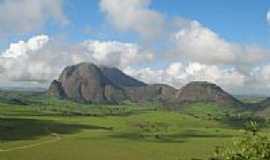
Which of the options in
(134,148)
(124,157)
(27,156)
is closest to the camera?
(27,156)

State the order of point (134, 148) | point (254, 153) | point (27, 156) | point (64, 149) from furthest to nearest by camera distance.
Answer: point (134, 148)
point (64, 149)
point (27, 156)
point (254, 153)

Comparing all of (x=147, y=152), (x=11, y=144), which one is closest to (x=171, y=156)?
(x=147, y=152)

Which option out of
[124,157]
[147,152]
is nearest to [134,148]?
[147,152]

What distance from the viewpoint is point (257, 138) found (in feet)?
114

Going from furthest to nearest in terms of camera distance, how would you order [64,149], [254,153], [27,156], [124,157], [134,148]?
[134,148] → [64,149] → [124,157] → [27,156] → [254,153]

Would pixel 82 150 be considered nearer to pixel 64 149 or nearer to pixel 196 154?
pixel 64 149

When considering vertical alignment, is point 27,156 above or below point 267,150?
below

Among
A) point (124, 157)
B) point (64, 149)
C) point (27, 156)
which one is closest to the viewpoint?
point (27, 156)

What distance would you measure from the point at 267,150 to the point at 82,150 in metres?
155

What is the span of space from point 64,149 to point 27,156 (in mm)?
25069

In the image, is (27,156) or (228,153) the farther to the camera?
(27,156)

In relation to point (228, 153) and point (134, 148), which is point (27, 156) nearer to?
point (134, 148)

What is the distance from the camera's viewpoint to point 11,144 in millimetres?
192375

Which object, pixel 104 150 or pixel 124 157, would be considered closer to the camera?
pixel 124 157
